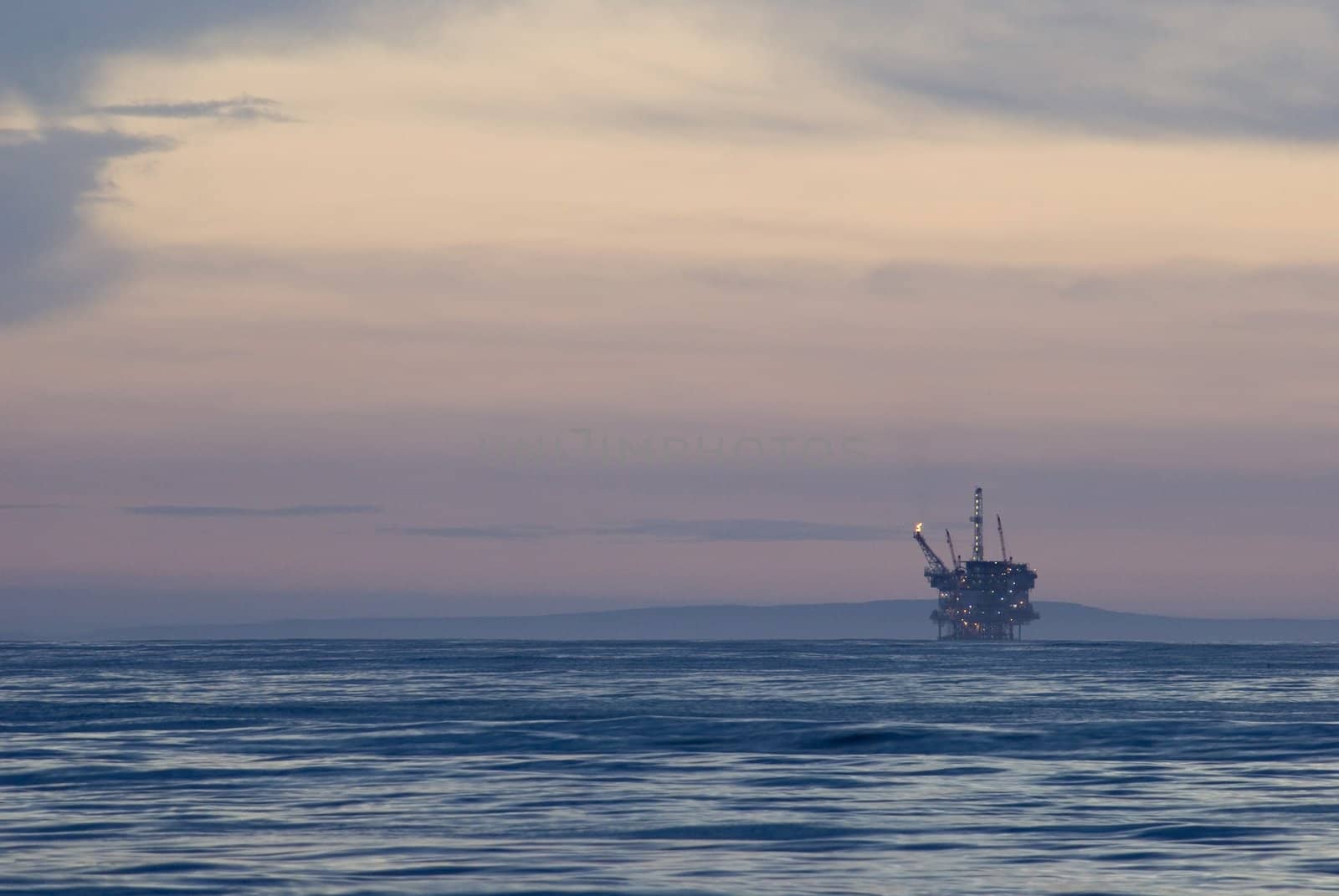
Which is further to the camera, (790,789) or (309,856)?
(790,789)

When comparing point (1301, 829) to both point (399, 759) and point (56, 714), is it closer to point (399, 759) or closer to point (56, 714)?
point (399, 759)

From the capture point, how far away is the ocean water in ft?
123

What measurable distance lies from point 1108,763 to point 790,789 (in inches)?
593

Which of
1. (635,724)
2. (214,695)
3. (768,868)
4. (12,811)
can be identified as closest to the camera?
(768,868)

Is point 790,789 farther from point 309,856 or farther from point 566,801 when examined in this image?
point 309,856

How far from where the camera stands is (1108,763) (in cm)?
6381

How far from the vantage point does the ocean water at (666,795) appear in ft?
123

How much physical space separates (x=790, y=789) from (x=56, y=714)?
48.6 meters

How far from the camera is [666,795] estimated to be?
5322 centimetres

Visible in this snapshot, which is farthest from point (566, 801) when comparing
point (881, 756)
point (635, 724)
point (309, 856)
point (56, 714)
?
point (56, 714)

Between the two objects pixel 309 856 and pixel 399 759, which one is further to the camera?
pixel 399 759

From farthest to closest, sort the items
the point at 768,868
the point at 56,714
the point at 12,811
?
1. the point at 56,714
2. the point at 12,811
3. the point at 768,868

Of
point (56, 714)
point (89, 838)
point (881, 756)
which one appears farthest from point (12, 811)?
point (56, 714)

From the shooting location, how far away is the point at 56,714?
8931 centimetres
